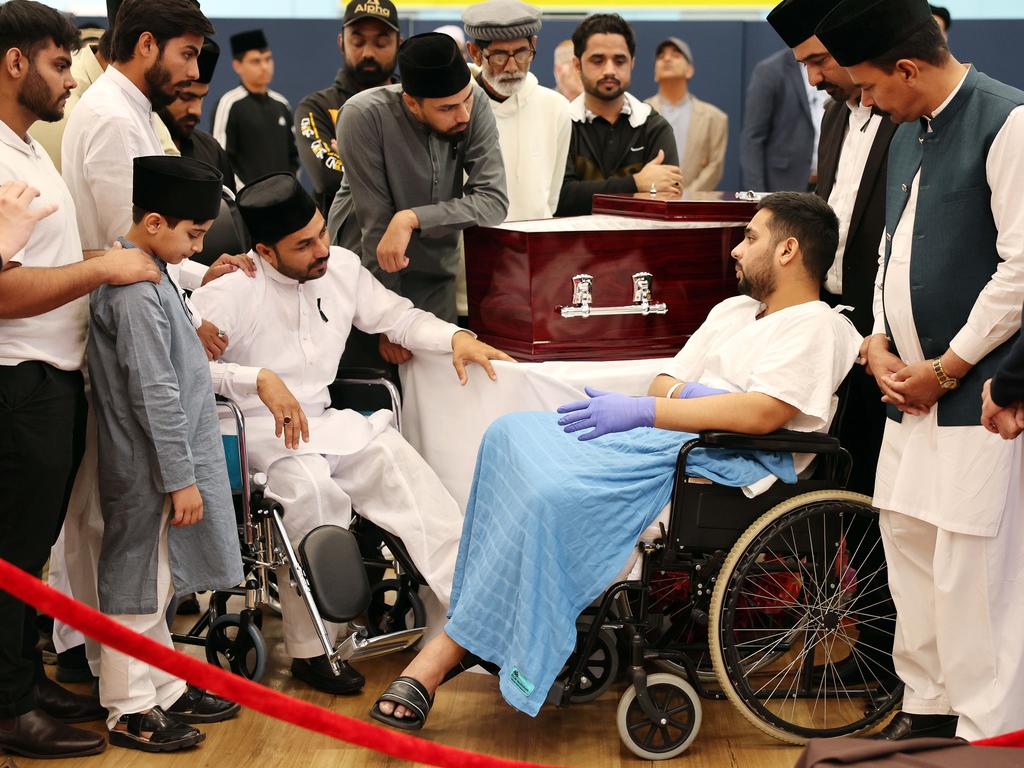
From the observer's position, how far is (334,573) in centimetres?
331

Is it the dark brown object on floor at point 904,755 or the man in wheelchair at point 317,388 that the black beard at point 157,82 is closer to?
the man in wheelchair at point 317,388

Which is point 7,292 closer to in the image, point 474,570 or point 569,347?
point 474,570

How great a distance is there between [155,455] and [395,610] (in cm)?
100

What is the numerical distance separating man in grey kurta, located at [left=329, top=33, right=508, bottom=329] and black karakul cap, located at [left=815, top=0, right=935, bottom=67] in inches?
51.6

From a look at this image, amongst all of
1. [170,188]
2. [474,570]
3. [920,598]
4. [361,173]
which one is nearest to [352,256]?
[361,173]

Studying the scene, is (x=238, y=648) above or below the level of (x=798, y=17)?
below

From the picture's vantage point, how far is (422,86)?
12.3 ft

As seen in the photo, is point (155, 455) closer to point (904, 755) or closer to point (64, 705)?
point (64, 705)

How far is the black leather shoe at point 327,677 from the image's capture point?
11.4 ft

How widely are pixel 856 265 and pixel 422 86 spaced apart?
53.0 inches

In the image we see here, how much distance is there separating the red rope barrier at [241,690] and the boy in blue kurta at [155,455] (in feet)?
3.44

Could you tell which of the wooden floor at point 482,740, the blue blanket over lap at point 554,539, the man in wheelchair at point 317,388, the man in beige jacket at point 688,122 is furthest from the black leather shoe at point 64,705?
the man in beige jacket at point 688,122

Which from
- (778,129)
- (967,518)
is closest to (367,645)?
(967,518)

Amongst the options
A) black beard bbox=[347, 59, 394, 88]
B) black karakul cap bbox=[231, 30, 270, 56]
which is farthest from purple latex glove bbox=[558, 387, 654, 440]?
black karakul cap bbox=[231, 30, 270, 56]
